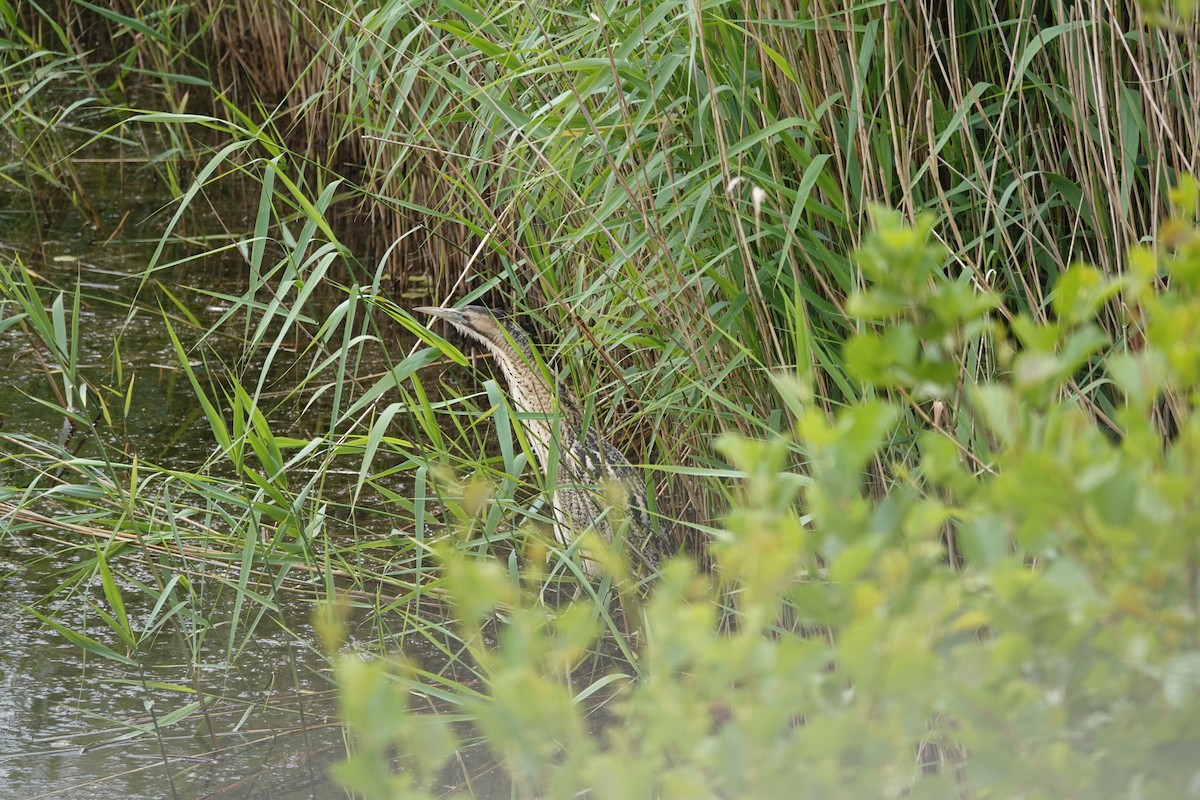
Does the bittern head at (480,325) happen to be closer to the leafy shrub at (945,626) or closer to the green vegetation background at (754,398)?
the green vegetation background at (754,398)

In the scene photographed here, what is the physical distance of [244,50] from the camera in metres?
5.92

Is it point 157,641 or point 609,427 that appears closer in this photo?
point 157,641

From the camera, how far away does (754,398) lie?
243 centimetres

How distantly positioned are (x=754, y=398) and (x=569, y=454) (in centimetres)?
38

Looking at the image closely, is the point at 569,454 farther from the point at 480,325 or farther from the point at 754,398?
the point at 480,325

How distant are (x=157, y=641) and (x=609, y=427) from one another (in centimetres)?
111

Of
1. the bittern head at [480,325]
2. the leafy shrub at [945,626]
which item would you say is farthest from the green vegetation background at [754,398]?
the bittern head at [480,325]

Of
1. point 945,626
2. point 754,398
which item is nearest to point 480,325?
point 754,398

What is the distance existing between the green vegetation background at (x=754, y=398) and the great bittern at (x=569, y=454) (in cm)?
8

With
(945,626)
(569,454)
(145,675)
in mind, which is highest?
(945,626)

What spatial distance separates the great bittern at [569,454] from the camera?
8.32ft

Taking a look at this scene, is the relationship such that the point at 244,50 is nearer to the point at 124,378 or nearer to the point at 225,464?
the point at 124,378

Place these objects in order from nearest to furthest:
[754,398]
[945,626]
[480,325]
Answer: [945,626] → [754,398] → [480,325]

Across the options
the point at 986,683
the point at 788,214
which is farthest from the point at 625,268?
the point at 986,683
